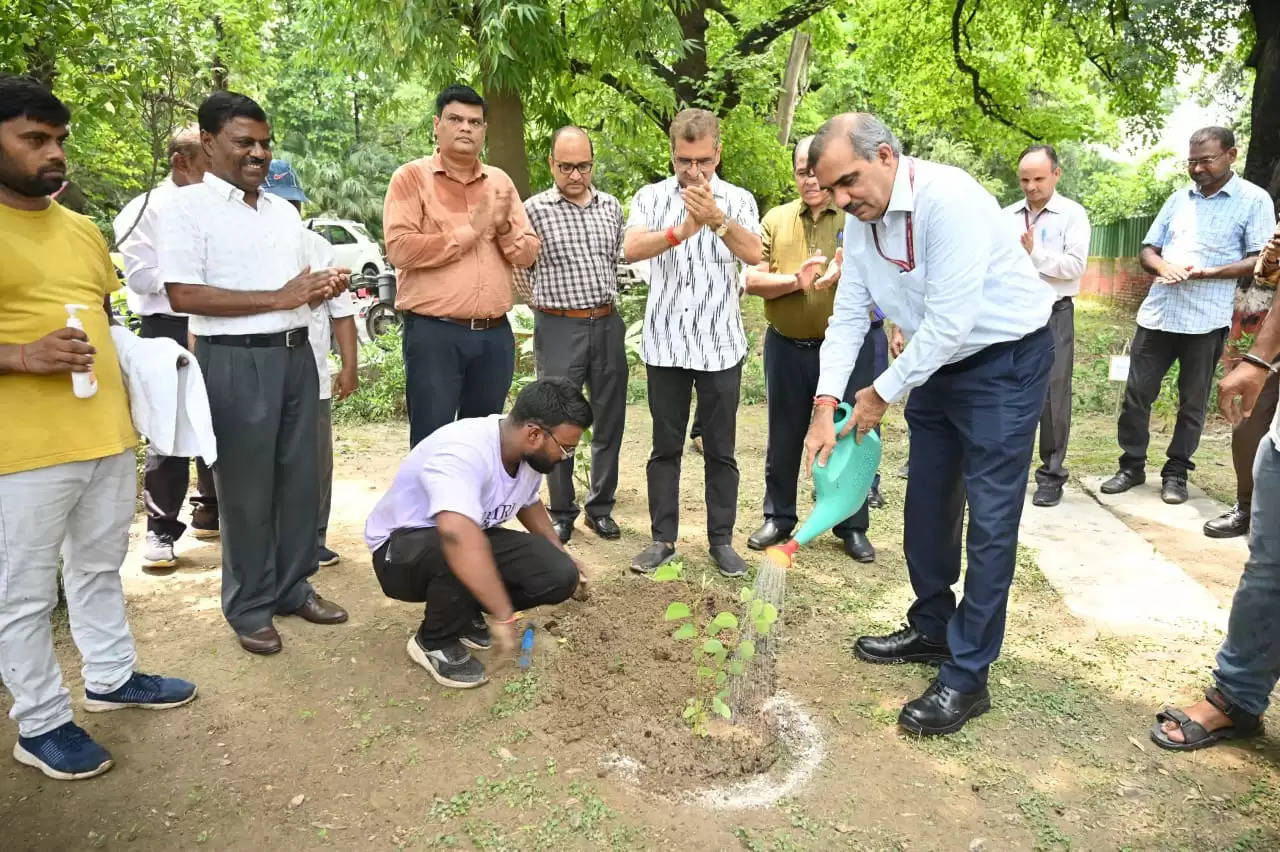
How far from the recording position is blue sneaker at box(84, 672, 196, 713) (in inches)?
114

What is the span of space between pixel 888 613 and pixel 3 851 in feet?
10.4

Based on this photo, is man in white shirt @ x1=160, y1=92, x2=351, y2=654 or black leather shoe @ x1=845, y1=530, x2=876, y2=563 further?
black leather shoe @ x1=845, y1=530, x2=876, y2=563

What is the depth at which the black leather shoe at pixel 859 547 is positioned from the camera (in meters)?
4.39

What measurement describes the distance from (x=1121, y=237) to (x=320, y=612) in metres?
18.1

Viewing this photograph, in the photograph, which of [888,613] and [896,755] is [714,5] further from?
[896,755]

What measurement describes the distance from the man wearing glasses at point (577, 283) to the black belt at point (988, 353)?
189 centimetres

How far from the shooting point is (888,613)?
381cm

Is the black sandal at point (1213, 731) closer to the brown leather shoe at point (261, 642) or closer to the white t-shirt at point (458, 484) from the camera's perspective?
the white t-shirt at point (458, 484)

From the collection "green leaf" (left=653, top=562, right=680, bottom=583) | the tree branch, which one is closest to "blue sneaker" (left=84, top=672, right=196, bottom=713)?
"green leaf" (left=653, top=562, right=680, bottom=583)

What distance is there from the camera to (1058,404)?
5211 mm

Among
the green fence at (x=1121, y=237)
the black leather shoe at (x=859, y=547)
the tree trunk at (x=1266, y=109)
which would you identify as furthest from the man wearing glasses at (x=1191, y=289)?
the green fence at (x=1121, y=237)

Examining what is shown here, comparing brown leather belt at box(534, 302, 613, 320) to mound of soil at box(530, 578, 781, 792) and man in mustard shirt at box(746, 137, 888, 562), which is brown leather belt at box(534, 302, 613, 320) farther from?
mound of soil at box(530, 578, 781, 792)

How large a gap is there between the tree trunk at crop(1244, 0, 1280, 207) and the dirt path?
19.2 ft

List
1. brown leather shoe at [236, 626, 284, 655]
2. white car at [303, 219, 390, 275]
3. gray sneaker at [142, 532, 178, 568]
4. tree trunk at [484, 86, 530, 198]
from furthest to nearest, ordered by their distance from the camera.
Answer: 1. white car at [303, 219, 390, 275]
2. tree trunk at [484, 86, 530, 198]
3. gray sneaker at [142, 532, 178, 568]
4. brown leather shoe at [236, 626, 284, 655]
